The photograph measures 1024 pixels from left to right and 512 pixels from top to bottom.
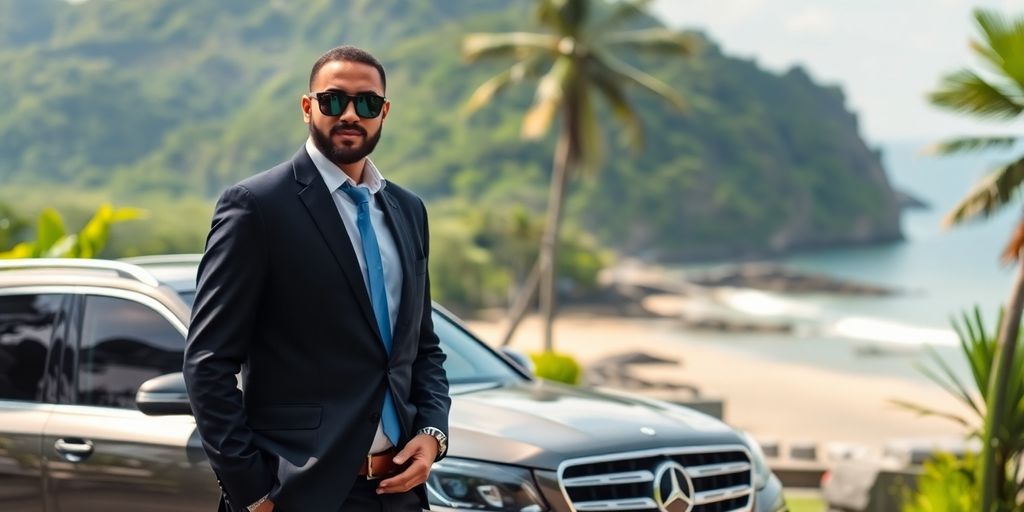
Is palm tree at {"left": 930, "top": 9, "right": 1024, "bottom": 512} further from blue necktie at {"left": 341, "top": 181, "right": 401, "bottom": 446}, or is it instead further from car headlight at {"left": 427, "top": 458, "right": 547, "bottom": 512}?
blue necktie at {"left": 341, "top": 181, "right": 401, "bottom": 446}

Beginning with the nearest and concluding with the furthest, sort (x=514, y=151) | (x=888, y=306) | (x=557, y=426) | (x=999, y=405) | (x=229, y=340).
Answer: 1. (x=229, y=340)
2. (x=557, y=426)
3. (x=999, y=405)
4. (x=888, y=306)
5. (x=514, y=151)

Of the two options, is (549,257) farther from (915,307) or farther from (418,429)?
(915,307)

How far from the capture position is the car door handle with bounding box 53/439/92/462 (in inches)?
184

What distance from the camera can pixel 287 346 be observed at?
3.15 m

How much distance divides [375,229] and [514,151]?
144 meters

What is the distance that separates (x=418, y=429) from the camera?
131 inches

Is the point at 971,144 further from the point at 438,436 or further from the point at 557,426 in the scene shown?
the point at 438,436

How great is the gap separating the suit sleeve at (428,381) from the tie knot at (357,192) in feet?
0.83

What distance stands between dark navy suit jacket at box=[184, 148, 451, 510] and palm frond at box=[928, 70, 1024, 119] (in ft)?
19.7

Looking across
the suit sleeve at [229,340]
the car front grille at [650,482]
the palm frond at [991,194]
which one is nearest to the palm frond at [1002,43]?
the palm frond at [991,194]

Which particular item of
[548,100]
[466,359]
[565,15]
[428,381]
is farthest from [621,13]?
[428,381]

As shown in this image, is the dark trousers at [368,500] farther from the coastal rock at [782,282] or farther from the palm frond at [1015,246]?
the coastal rock at [782,282]

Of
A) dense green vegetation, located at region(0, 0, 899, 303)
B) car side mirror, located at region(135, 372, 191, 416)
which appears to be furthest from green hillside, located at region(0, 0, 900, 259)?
car side mirror, located at region(135, 372, 191, 416)

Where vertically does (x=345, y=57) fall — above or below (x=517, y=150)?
below
